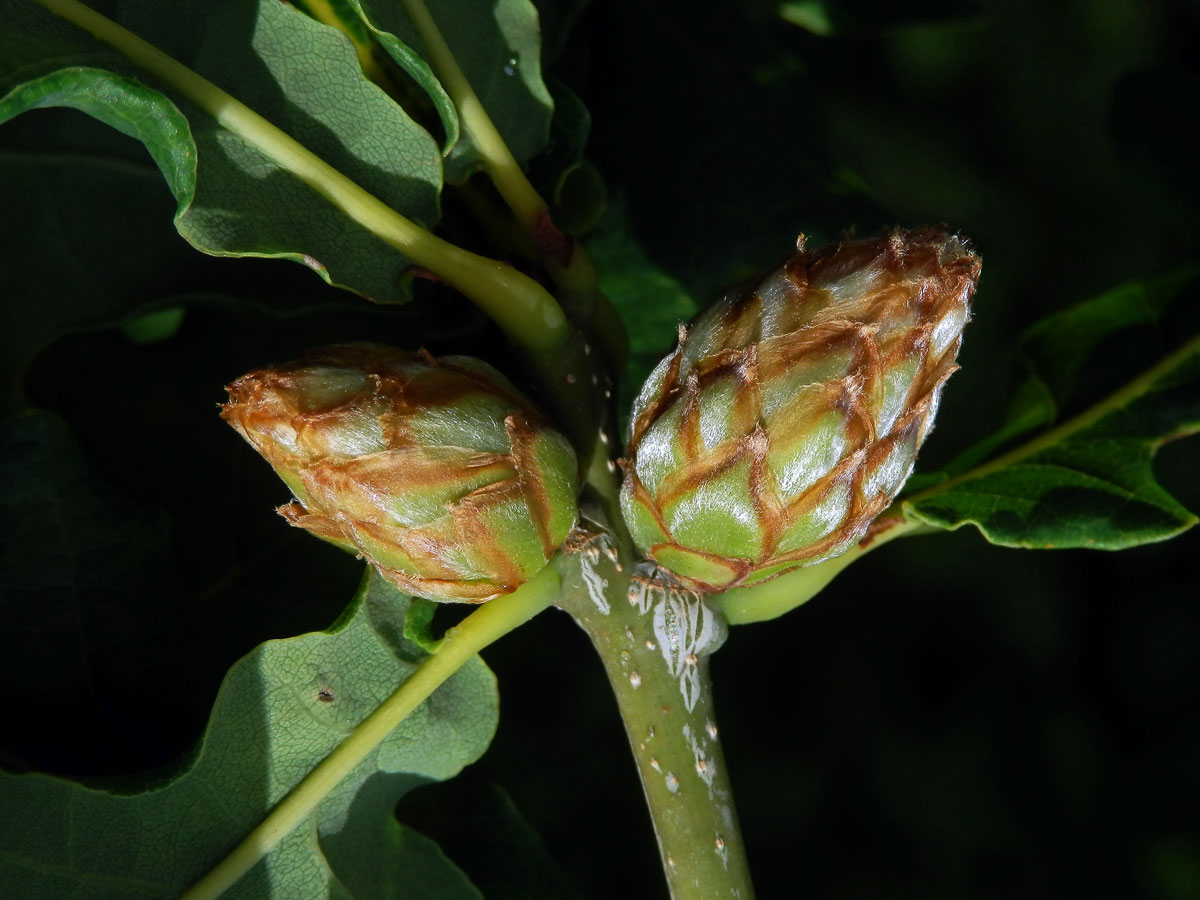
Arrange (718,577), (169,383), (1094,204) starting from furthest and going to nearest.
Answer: (1094,204) < (169,383) < (718,577)

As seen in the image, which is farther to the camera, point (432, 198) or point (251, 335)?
point (251, 335)

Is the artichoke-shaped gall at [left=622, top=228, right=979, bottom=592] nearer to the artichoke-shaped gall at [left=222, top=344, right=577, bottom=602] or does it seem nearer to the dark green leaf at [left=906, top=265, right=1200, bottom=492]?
the artichoke-shaped gall at [left=222, top=344, right=577, bottom=602]

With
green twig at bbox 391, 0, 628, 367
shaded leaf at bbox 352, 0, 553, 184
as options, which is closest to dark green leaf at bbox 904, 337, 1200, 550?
green twig at bbox 391, 0, 628, 367

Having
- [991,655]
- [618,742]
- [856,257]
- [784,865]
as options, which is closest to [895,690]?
[991,655]

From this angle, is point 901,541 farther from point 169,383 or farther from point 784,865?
point 169,383

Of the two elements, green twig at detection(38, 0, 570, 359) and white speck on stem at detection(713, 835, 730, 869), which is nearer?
green twig at detection(38, 0, 570, 359)
